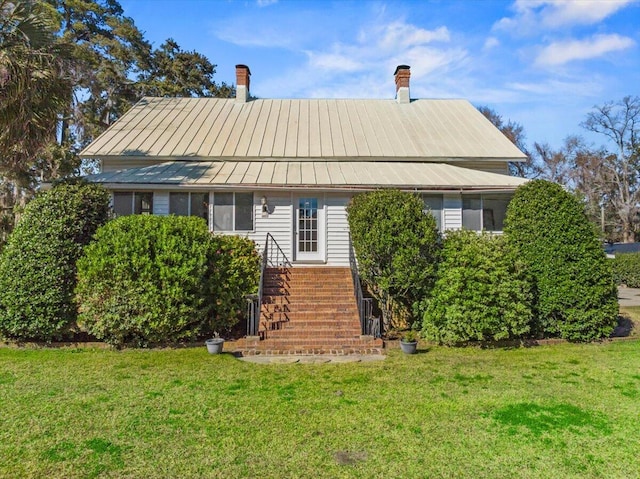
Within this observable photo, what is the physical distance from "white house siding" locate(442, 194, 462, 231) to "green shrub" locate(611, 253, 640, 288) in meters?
14.0

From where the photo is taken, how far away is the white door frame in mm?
11492

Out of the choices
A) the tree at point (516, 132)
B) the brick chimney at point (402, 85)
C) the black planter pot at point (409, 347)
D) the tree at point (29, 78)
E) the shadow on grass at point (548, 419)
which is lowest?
the shadow on grass at point (548, 419)

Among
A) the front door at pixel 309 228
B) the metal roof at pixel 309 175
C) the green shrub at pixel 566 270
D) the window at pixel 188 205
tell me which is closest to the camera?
the green shrub at pixel 566 270

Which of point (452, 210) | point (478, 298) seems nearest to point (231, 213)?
point (452, 210)

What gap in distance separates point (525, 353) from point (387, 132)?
10097 millimetres

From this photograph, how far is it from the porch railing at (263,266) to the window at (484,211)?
18.7 ft

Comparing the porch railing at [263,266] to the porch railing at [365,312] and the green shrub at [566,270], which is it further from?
the green shrub at [566,270]

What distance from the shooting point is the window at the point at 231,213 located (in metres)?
11.2

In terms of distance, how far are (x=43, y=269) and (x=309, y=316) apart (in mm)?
5795

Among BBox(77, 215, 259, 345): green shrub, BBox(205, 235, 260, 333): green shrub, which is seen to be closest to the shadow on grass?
BBox(205, 235, 260, 333): green shrub

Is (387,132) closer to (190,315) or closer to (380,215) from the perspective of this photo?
(380,215)

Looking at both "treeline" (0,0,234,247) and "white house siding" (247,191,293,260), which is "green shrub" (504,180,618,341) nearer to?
"white house siding" (247,191,293,260)

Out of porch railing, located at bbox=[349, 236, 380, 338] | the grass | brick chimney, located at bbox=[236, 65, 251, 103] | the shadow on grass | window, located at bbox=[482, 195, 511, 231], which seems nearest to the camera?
the grass

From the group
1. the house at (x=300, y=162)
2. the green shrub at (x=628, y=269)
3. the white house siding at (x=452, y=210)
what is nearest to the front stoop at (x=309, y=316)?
the house at (x=300, y=162)
